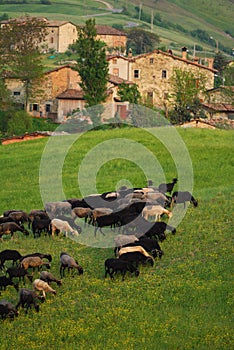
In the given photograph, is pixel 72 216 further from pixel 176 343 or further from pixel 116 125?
pixel 116 125

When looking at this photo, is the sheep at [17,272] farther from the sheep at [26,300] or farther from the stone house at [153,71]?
the stone house at [153,71]

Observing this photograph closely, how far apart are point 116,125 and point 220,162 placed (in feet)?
81.9

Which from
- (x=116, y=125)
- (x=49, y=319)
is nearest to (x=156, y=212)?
(x=49, y=319)

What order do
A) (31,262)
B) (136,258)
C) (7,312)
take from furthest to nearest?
(31,262) → (136,258) → (7,312)

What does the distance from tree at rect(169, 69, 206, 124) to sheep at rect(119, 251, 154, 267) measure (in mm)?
54234

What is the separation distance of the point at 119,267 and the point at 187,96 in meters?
60.9

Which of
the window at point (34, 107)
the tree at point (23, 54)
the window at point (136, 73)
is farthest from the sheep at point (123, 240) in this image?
the window at point (136, 73)

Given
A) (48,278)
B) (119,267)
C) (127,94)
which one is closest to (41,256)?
(48,278)

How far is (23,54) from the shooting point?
99312 millimetres

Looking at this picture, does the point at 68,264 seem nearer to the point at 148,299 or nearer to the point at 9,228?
the point at 148,299

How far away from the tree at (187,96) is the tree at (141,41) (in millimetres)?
66459

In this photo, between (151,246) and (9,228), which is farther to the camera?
(9,228)

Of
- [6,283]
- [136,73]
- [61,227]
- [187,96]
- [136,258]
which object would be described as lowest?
[6,283]

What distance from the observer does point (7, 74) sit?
10038 cm
